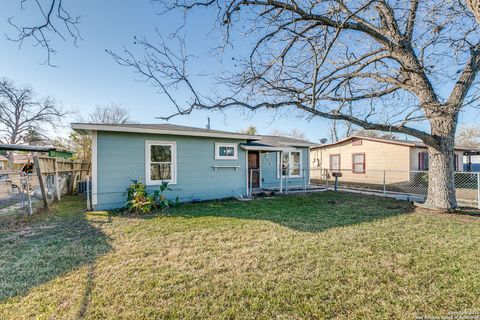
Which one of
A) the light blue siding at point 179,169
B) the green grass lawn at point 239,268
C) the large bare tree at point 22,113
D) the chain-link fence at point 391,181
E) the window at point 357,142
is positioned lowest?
the green grass lawn at point 239,268

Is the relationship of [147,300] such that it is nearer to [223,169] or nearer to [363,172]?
[223,169]

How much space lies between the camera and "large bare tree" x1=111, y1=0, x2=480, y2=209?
4965mm

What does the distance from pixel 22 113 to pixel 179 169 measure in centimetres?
2735

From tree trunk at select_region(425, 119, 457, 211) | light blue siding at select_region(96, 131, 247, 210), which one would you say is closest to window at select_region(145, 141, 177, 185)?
light blue siding at select_region(96, 131, 247, 210)

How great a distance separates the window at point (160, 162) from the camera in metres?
7.33

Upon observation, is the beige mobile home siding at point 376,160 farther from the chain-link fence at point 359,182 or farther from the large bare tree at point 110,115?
the large bare tree at point 110,115

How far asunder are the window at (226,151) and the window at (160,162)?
166 centimetres

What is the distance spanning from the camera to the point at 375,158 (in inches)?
579

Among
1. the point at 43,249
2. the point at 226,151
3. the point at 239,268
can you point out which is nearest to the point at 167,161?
the point at 226,151

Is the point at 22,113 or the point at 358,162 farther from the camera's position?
the point at 22,113

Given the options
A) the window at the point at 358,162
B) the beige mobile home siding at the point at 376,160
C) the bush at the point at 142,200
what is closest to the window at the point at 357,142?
the beige mobile home siding at the point at 376,160

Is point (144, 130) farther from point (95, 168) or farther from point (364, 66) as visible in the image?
point (364, 66)

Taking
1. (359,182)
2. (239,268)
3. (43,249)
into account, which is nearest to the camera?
(239,268)

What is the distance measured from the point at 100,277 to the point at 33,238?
2747 millimetres
